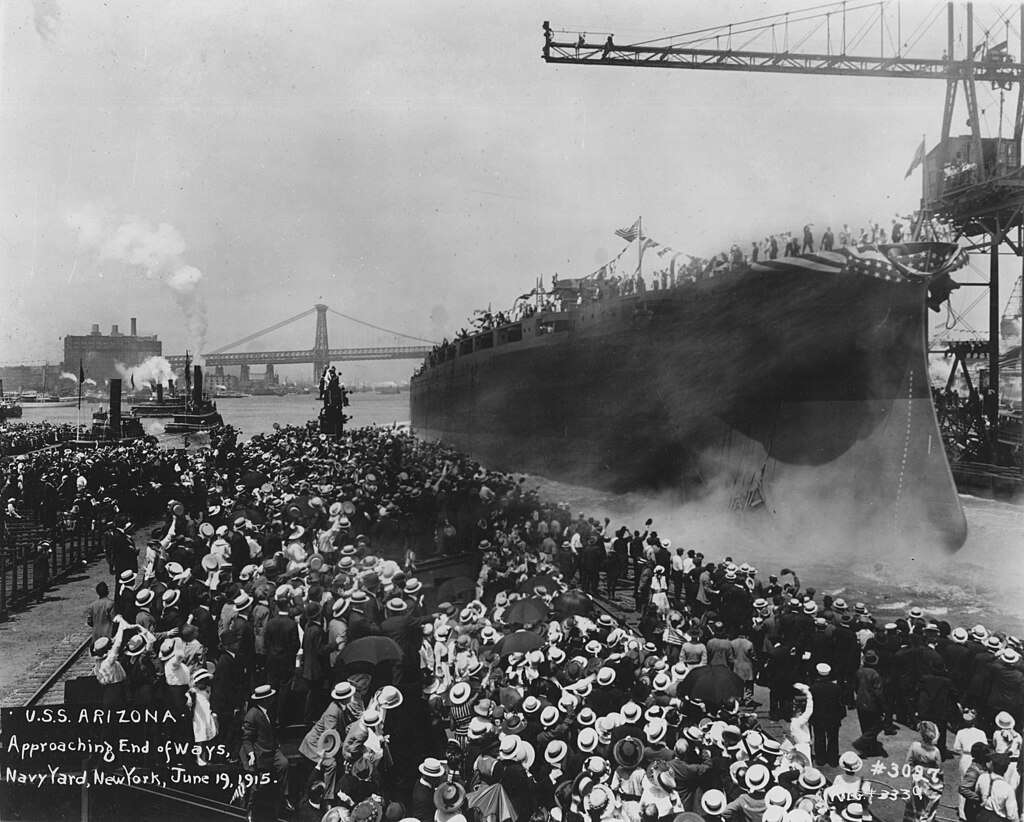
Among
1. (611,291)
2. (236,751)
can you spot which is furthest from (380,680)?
(611,291)

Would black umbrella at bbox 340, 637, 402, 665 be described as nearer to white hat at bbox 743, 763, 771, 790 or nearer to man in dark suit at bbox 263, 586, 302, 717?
man in dark suit at bbox 263, 586, 302, 717

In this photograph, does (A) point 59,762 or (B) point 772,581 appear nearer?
(A) point 59,762

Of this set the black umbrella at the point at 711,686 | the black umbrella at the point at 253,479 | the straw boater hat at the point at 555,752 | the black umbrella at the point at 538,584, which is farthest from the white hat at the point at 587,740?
the black umbrella at the point at 253,479

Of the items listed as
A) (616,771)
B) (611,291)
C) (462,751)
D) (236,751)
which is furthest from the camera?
(611,291)

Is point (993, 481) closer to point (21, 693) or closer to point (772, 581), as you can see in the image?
point (772, 581)

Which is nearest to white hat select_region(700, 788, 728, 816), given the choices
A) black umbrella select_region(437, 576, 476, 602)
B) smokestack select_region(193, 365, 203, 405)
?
black umbrella select_region(437, 576, 476, 602)

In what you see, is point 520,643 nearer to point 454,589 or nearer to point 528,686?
point 528,686

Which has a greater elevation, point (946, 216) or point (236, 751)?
point (946, 216)

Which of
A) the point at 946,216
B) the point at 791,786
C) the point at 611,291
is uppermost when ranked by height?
the point at 946,216
